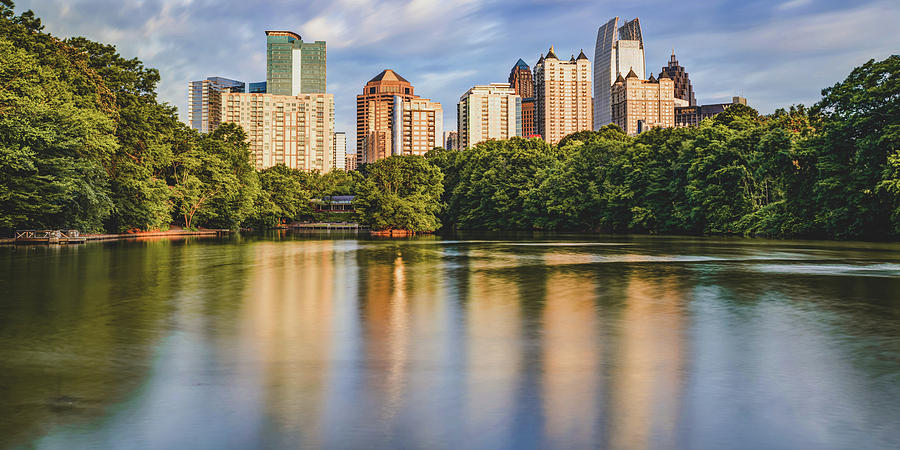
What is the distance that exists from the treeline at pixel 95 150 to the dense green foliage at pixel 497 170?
0.42 ft

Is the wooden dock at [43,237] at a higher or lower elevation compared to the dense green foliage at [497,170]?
lower

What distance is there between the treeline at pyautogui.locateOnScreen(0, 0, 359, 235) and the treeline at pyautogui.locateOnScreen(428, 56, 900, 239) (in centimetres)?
3779

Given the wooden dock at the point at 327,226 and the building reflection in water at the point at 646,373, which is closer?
the building reflection in water at the point at 646,373

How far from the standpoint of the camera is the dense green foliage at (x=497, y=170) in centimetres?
3872

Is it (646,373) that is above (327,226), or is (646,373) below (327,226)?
below

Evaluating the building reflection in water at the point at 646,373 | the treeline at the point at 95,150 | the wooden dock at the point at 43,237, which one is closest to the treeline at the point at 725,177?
the building reflection in water at the point at 646,373

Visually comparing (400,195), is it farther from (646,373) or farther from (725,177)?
(646,373)

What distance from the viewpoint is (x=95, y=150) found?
44.8 m

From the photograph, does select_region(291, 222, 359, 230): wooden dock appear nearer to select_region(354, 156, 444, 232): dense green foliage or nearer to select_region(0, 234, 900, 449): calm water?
select_region(354, 156, 444, 232): dense green foliage

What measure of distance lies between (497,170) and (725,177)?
43.3 m

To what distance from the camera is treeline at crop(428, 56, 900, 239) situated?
138ft

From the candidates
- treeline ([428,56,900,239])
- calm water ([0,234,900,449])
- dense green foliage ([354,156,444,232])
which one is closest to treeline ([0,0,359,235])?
dense green foliage ([354,156,444,232])

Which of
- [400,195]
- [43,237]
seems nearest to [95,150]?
[43,237]

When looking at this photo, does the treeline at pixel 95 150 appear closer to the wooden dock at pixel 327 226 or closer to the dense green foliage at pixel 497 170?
the dense green foliage at pixel 497 170
